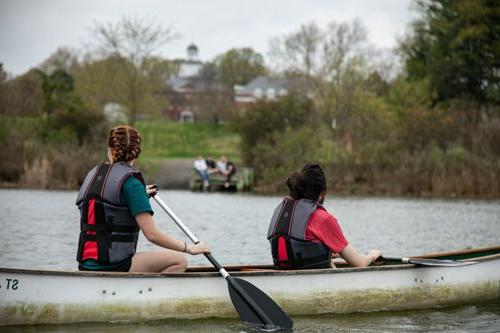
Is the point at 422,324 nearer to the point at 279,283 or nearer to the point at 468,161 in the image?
the point at 279,283

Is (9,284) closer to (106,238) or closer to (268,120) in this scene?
(106,238)

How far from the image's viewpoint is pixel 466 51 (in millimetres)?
39562

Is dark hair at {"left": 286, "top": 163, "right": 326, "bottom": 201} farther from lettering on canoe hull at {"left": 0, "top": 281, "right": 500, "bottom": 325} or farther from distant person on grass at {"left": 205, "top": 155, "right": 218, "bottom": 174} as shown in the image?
distant person on grass at {"left": 205, "top": 155, "right": 218, "bottom": 174}

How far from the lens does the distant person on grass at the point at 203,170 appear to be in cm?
3347

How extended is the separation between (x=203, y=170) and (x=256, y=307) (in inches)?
1020

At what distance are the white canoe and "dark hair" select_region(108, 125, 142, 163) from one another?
979 mm

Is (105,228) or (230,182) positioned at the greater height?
(105,228)

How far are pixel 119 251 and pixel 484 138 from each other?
25.2 m

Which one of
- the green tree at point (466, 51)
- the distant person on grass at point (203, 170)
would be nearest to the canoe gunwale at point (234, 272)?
the distant person on grass at point (203, 170)

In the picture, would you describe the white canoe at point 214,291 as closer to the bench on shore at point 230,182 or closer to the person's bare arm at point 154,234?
the person's bare arm at point 154,234

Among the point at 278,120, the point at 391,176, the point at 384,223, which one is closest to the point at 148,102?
the point at 278,120

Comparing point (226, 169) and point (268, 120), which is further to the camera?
point (268, 120)

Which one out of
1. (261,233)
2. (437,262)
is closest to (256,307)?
(437,262)

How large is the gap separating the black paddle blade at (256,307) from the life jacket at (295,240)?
1.66 feet
